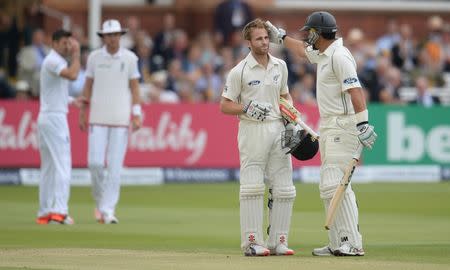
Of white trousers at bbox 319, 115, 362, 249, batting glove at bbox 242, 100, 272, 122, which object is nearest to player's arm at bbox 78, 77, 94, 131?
batting glove at bbox 242, 100, 272, 122

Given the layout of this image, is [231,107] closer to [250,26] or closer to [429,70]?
[250,26]

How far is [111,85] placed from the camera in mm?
17250

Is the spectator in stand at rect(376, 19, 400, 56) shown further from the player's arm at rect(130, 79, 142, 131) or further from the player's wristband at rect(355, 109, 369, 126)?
the player's wristband at rect(355, 109, 369, 126)

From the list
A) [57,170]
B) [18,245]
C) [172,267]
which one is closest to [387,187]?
[57,170]

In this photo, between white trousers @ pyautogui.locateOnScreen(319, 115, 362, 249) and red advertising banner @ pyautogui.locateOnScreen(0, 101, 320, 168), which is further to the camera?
red advertising banner @ pyautogui.locateOnScreen(0, 101, 320, 168)

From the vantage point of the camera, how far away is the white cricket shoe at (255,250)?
12492mm

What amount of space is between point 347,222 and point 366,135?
0.86 metres

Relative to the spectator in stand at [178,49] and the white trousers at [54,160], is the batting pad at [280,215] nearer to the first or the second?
the white trousers at [54,160]

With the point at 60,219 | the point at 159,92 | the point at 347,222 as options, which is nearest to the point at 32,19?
the point at 159,92

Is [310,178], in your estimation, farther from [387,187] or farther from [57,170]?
[57,170]

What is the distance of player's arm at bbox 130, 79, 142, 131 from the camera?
17.2 meters

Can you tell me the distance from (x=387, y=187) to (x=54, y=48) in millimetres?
9296

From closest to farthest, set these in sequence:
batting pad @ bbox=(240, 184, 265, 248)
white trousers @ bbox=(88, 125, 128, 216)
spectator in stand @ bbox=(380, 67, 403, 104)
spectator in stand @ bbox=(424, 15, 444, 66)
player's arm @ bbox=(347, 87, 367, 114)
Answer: player's arm @ bbox=(347, 87, 367, 114), batting pad @ bbox=(240, 184, 265, 248), white trousers @ bbox=(88, 125, 128, 216), spectator in stand @ bbox=(380, 67, 403, 104), spectator in stand @ bbox=(424, 15, 444, 66)

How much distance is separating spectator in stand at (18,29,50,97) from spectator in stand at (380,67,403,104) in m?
7.12
